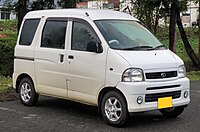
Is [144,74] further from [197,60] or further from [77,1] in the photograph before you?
[197,60]

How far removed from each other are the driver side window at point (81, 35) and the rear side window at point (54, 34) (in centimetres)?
27

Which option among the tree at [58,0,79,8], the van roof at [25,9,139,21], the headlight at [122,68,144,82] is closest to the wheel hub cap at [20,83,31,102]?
the van roof at [25,9,139,21]

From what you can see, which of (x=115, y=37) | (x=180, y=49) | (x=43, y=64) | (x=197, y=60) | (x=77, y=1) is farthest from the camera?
(x=180, y=49)

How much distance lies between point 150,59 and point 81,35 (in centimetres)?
144

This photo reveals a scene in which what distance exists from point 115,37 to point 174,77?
4.05 feet

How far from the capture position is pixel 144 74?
21.2 feet

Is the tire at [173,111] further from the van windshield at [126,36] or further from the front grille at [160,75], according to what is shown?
the van windshield at [126,36]

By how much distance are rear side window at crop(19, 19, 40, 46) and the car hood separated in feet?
7.95

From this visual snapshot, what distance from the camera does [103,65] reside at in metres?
6.75

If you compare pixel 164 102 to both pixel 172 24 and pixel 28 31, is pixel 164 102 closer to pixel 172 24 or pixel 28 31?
pixel 28 31

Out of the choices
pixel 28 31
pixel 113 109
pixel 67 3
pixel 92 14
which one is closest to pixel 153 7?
pixel 67 3

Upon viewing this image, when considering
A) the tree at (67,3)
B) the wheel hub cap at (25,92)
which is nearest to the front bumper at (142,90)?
the wheel hub cap at (25,92)

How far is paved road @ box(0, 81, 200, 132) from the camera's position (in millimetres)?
6594

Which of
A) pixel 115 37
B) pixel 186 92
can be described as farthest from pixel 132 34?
pixel 186 92
